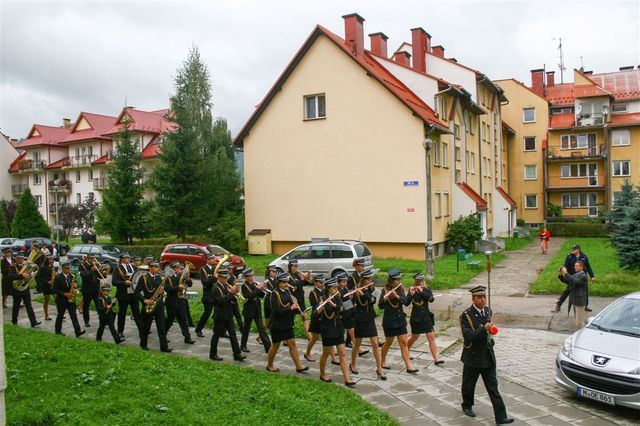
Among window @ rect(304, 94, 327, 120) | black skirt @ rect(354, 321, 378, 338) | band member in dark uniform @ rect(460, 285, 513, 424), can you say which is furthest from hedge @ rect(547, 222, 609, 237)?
band member in dark uniform @ rect(460, 285, 513, 424)

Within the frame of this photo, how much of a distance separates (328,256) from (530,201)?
32.7m

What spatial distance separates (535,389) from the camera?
879 cm

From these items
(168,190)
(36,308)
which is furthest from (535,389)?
(168,190)

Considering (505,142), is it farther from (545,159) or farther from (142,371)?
(142,371)

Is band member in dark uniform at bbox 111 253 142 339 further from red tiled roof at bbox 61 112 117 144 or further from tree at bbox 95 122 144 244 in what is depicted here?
A: red tiled roof at bbox 61 112 117 144

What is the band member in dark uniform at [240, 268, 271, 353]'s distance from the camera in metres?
11.3

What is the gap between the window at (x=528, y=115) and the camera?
47562 mm

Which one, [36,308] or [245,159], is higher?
[245,159]

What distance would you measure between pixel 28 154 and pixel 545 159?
5133 cm

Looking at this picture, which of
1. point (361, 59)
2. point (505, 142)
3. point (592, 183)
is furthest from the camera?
point (505, 142)

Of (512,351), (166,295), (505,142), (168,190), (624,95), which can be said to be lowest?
(512,351)

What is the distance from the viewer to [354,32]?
29.6 metres

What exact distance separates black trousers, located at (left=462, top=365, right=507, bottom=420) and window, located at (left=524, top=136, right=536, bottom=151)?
4424cm

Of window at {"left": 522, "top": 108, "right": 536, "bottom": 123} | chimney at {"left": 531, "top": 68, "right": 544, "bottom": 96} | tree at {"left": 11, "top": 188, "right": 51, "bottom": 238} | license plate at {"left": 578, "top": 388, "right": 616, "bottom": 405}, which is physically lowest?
license plate at {"left": 578, "top": 388, "right": 616, "bottom": 405}
